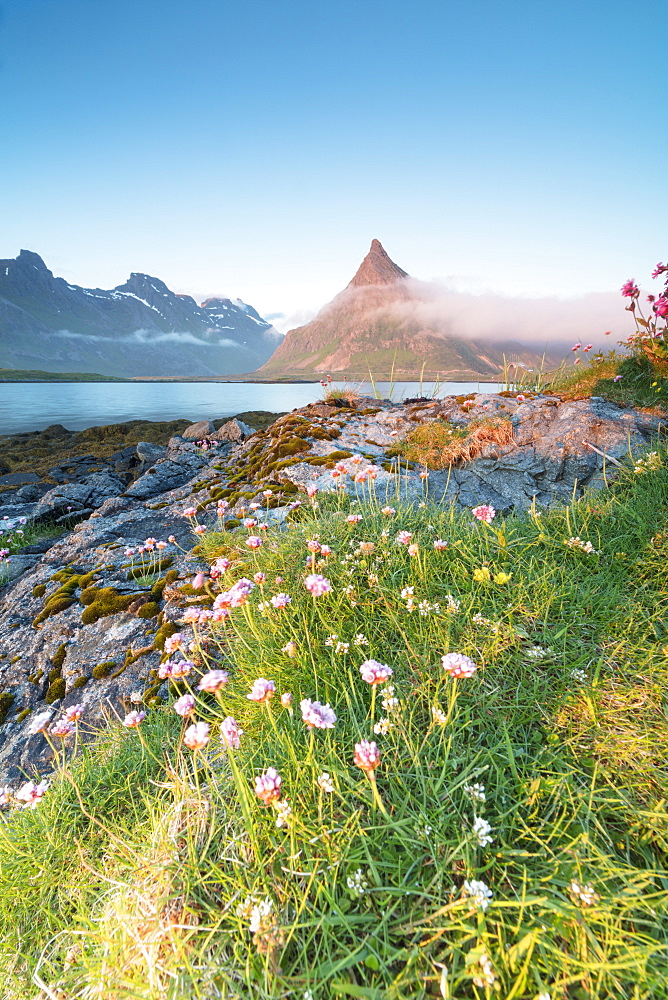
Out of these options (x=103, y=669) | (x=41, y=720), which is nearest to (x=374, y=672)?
(x=103, y=669)

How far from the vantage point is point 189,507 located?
6074 mm

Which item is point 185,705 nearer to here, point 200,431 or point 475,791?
point 475,791

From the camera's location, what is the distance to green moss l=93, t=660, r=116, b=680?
3566mm

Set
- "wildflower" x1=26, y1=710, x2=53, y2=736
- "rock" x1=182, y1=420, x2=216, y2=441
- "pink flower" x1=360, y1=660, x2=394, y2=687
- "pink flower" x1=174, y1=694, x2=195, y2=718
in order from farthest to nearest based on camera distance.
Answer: "rock" x1=182, y1=420, x2=216, y2=441 → "wildflower" x1=26, y1=710, x2=53, y2=736 → "pink flower" x1=174, y1=694, x2=195, y2=718 → "pink flower" x1=360, y1=660, x2=394, y2=687

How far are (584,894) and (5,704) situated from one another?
4733 millimetres

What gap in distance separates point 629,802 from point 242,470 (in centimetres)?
745

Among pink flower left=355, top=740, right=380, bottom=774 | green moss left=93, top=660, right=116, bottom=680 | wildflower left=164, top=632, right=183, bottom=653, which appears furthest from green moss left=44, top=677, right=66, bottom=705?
pink flower left=355, top=740, right=380, bottom=774

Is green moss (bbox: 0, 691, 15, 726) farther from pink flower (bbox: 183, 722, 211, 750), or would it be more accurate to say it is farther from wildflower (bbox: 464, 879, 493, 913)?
wildflower (bbox: 464, 879, 493, 913)

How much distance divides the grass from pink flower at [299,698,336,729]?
285mm

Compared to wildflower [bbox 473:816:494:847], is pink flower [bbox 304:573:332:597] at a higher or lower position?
higher

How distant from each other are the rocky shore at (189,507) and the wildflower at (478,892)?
2.23 meters

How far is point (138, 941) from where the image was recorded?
143 cm

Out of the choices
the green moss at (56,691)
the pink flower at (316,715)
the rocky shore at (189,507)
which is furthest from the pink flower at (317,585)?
the green moss at (56,691)

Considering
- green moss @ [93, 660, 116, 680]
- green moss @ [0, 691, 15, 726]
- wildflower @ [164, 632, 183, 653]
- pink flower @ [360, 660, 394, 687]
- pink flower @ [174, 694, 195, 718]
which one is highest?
pink flower @ [360, 660, 394, 687]
